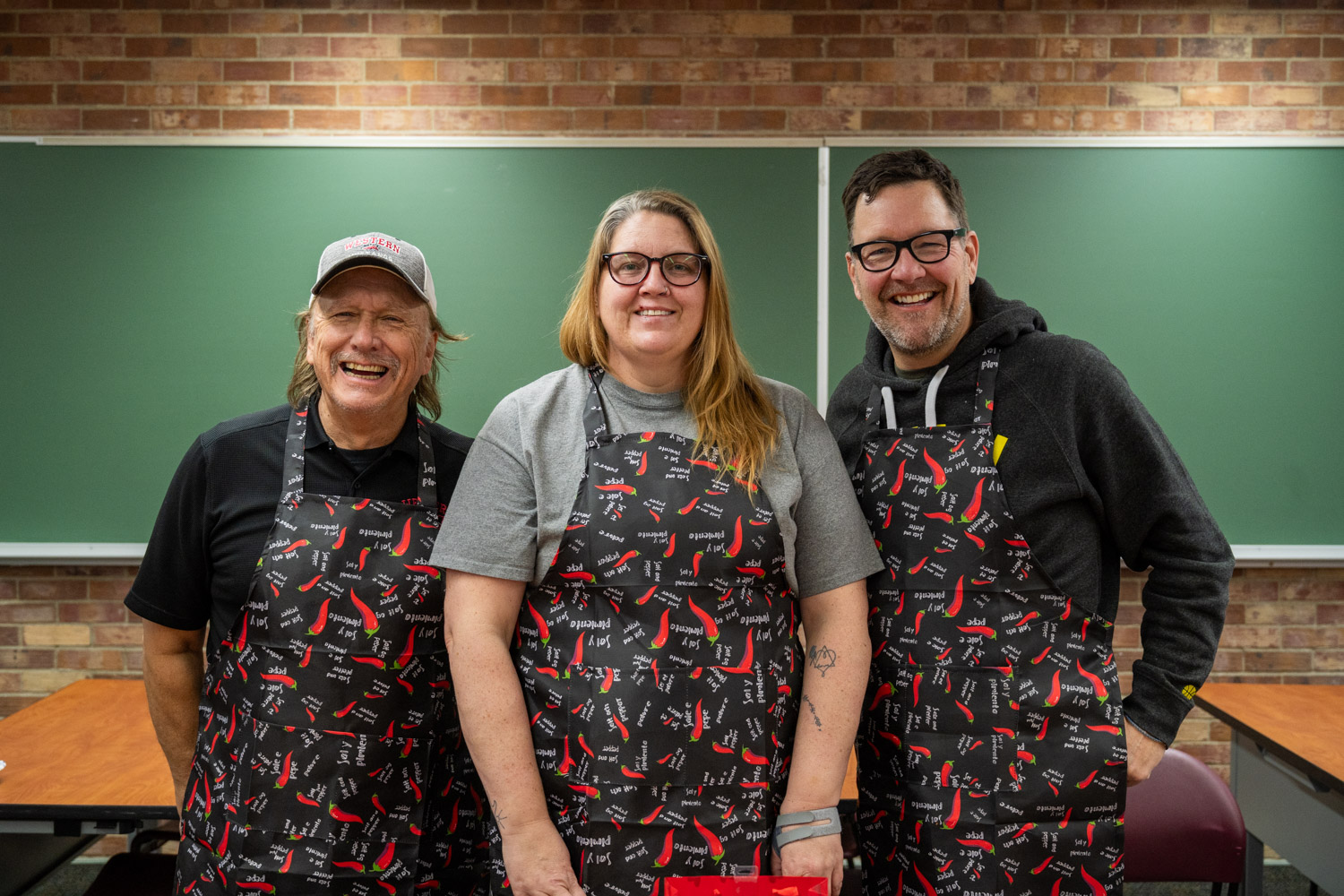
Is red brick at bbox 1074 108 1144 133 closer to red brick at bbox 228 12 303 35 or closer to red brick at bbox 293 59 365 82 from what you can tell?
red brick at bbox 293 59 365 82

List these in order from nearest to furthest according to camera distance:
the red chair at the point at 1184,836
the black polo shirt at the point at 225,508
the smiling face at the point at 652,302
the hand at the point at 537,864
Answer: the hand at the point at 537,864
the smiling face at the point at 652,302
the black polo shirt at the point at 225,508
the red chair at the point at 1184,836

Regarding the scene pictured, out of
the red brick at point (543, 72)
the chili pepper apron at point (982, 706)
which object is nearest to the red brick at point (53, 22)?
the red brick at point (543, 72)

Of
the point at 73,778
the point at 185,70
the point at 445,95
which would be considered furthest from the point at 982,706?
the point at 185,70

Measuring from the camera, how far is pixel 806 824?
1.28 m

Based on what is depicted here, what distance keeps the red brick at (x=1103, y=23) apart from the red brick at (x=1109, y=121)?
0.27 m

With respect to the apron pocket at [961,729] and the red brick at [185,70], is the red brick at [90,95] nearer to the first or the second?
the red brick at [185,70]

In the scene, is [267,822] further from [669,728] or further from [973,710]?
[973,710]

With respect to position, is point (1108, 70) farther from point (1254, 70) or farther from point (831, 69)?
point (831, 69)

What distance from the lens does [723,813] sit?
1.27 m

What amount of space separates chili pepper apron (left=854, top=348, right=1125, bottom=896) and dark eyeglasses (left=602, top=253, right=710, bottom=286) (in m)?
0.53

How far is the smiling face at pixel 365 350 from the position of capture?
4.69 ft

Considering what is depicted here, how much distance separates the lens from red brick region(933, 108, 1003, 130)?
2.86m

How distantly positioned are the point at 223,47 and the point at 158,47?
22cm

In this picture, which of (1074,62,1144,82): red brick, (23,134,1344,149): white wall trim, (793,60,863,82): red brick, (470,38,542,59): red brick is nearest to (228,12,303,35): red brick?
(23,134,1344,149): white wall trim
